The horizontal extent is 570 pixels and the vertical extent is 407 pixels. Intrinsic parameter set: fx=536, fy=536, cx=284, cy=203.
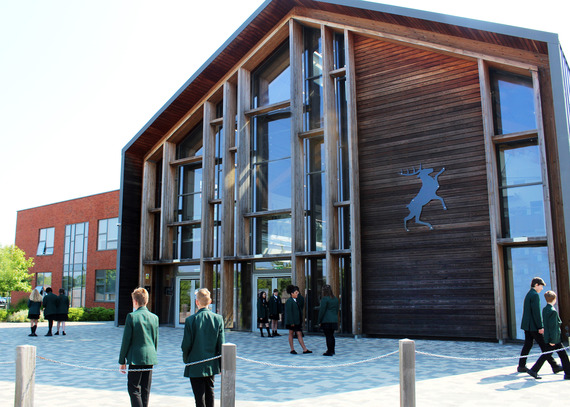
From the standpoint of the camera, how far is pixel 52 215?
3600 cm

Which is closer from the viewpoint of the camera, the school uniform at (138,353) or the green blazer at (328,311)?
the school uniform at (138,353)

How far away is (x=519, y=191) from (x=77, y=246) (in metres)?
27.8

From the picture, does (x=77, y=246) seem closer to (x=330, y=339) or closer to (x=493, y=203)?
(x=330, y=339)

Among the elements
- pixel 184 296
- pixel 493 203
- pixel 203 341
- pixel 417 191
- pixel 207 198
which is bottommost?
pixel 203 341

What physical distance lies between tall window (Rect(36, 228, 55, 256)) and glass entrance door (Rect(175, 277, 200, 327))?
1743cm

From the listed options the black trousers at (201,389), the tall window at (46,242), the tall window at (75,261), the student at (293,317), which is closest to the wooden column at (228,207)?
the student at (293,317)

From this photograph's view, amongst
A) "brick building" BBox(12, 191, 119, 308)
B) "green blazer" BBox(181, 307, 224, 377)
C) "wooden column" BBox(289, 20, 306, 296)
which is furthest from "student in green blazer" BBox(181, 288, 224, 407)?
"brick building" BBox(12, 191, 119, 308)

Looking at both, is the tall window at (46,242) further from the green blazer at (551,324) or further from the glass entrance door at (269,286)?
the green blazer at (551,324)

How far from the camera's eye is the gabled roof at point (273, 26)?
1398cm

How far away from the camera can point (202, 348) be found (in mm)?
6090

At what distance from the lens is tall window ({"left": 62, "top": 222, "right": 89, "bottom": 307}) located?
109 feet

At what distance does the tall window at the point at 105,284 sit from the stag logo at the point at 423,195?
21.3 meters

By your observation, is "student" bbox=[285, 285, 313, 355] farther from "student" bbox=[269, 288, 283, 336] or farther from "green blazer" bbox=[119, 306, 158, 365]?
"green blazer" bbox=[119, 306, 158, 365]

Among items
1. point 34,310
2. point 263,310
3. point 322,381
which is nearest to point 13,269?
point 34,310
